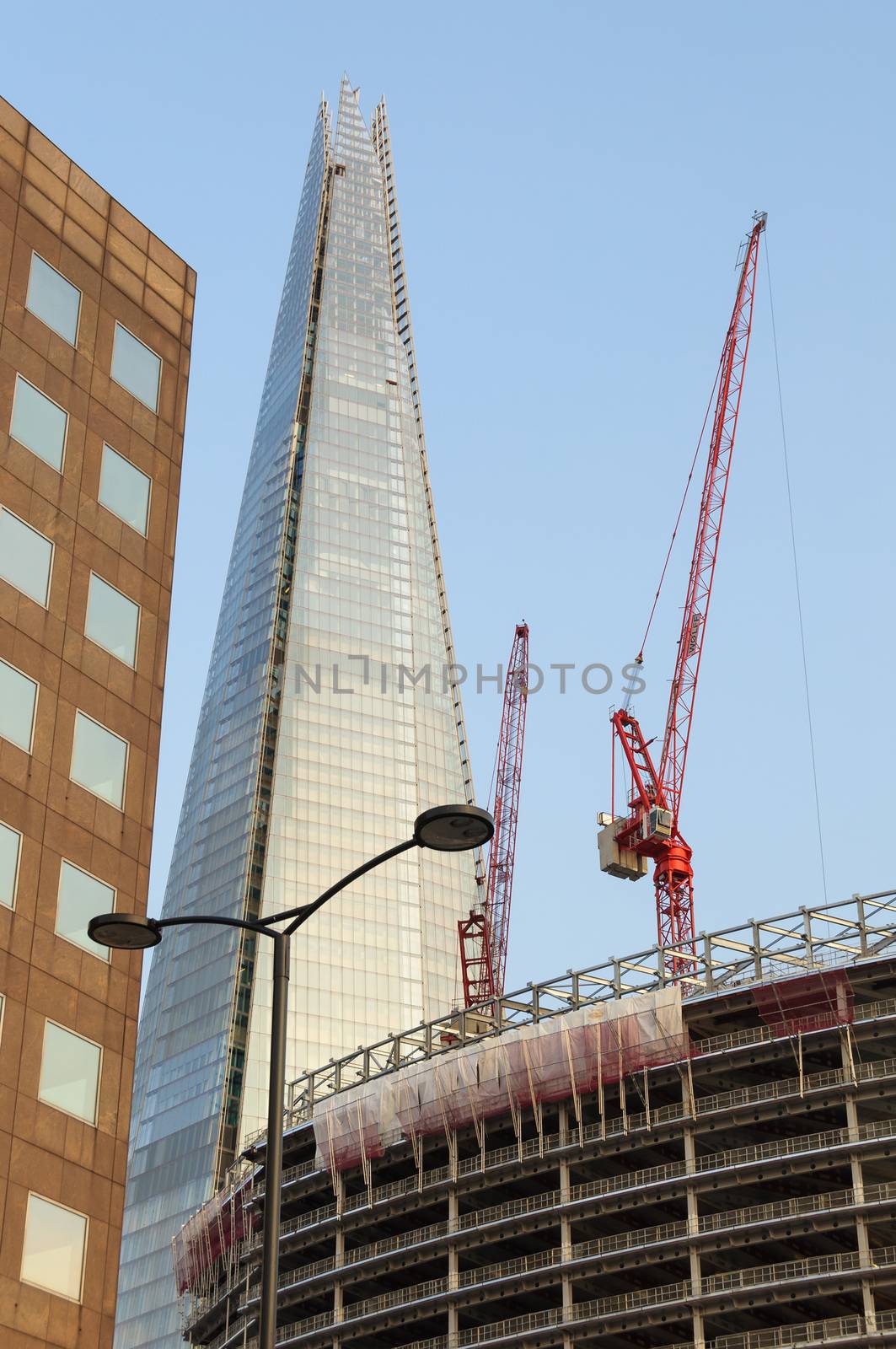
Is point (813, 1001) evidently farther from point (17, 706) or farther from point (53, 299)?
point (17, 706)

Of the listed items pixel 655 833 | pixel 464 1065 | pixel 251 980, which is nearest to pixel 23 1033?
pixel 464 1065

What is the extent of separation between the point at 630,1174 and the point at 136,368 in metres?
48.8

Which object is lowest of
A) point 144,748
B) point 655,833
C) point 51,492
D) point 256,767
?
point 144,748

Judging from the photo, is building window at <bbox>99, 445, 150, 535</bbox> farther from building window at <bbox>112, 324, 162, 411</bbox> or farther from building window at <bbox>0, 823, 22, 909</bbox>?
building window at <bbox>0, 823, 22, 909</bbox>

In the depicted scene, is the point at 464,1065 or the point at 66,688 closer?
the point at 66,688

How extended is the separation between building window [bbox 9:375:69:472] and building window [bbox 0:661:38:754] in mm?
5255

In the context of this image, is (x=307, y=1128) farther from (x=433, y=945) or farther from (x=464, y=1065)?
(x=433, y=945)

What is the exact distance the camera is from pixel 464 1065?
291 ft

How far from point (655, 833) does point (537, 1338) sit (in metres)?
64.9

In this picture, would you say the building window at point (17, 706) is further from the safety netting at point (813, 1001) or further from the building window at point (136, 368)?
the safety netting at point (813, 1001)

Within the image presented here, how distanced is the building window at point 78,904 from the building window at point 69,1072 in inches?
72.0

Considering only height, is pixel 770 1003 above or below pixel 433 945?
below

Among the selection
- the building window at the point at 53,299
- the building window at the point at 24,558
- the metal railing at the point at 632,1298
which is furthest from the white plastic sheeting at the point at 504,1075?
the building window at the point at 24,558

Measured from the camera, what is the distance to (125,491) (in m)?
42.8
